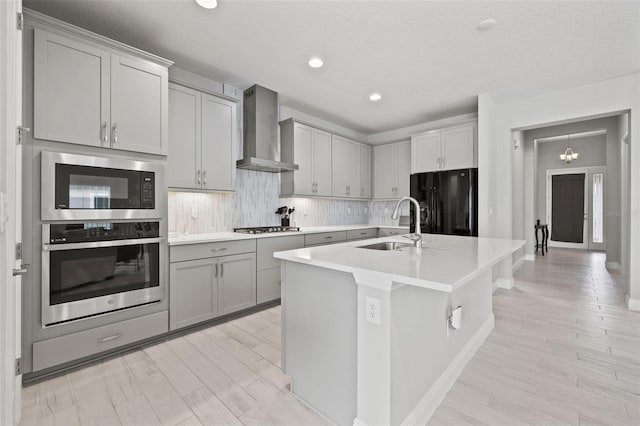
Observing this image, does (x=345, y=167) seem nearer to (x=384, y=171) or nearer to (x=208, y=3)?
(x=384, y=171)

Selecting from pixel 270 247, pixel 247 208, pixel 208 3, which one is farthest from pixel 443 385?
pixel 208 3

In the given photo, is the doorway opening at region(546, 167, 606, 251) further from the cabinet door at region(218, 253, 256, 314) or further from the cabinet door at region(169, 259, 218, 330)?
the cabinet door at region(169, 259, 218, 330)

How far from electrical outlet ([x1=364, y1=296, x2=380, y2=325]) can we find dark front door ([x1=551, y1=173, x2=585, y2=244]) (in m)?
9.03

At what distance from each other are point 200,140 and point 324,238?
6.36 ft

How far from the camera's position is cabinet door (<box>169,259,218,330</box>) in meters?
2.53

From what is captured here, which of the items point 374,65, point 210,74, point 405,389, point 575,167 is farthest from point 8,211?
point 575,167

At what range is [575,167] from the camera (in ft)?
24.3

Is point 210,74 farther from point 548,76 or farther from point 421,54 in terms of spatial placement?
point 548,76

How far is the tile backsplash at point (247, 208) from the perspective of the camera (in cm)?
315

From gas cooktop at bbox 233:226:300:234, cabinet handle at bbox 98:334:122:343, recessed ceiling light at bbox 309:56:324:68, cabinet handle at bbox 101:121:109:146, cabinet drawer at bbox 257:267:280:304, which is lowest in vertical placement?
cabinet handle at bbox 98:334:122:343

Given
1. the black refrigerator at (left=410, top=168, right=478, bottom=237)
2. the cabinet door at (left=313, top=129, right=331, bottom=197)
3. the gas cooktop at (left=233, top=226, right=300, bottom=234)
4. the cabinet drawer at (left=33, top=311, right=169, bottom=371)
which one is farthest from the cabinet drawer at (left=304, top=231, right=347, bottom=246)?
the cabinet drawer at (left=33, top=311, right=169, bottom=371)

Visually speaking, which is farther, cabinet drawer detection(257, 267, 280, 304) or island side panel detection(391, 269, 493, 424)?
cabinet drawer detection(257, 267, 280, 304)

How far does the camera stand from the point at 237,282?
116 inches

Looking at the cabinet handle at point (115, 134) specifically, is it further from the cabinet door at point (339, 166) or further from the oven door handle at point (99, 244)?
the cabinet door at point (339, 166)
